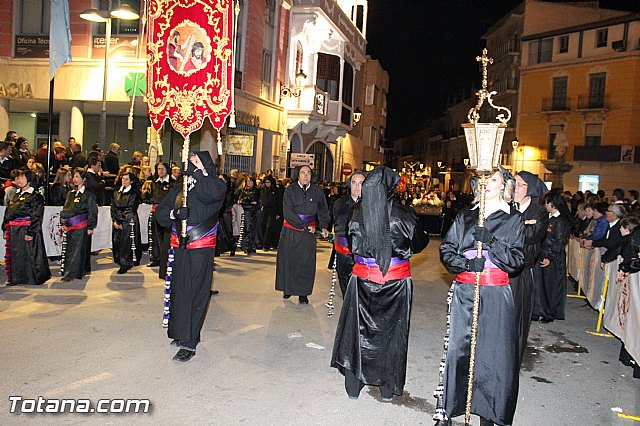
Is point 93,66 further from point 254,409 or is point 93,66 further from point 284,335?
point 254,409

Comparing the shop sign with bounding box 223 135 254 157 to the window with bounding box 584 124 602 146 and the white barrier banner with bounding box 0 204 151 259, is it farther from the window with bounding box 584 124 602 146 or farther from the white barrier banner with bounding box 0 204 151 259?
the window with bounding box 584 124 602 146

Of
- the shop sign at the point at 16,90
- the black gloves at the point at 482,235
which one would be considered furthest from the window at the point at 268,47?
the black gloves at the point at 482,235

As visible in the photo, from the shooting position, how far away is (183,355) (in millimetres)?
6582

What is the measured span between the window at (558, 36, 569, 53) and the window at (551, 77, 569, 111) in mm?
1995

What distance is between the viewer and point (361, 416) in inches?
209

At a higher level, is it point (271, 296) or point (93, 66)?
point (93, 66)

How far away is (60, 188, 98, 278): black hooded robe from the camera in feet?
34.4

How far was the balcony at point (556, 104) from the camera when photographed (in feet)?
147

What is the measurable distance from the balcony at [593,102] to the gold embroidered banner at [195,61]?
39.8m

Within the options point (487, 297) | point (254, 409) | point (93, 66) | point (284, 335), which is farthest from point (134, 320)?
point (93, 66)

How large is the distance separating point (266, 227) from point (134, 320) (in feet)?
30.1

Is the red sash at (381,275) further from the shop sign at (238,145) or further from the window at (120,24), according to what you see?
the window at (120,24)

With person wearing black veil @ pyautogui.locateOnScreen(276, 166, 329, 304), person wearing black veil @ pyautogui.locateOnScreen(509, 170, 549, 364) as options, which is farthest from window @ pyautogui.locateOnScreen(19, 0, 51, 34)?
person wearing black veil @ pyautogui.locateOnScreen(509, 170, 549, 364)

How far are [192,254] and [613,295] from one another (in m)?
5.86
